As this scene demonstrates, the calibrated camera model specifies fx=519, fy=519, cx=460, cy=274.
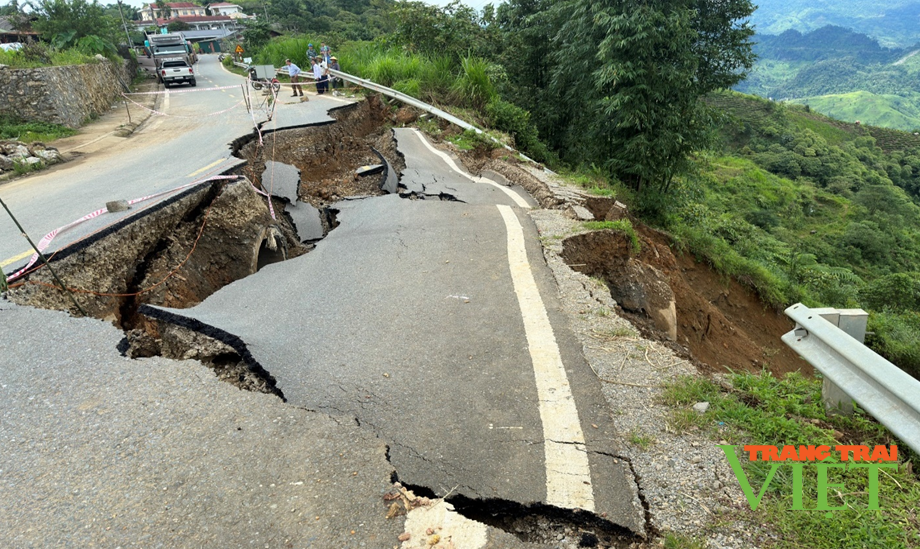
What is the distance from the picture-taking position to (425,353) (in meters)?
3.57

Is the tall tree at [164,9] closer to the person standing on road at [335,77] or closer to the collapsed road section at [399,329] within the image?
the person standing on road at [335,77]

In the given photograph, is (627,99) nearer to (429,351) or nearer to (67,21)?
(429,351)

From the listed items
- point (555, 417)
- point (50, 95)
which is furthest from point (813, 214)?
point (555, 417)

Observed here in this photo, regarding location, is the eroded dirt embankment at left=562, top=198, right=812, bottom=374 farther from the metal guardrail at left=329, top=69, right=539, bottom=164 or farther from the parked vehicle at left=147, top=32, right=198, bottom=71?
the parked vehicle at left=147, top=32, right=198, bottom=71

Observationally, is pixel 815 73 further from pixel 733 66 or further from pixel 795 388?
pixel 795 388

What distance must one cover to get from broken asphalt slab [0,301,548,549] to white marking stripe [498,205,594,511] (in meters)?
0.38

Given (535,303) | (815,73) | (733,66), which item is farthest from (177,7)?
(815,73)

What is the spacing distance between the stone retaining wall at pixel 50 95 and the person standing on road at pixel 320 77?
6.78 meters

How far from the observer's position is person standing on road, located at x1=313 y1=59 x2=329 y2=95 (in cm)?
1752

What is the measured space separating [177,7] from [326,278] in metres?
105

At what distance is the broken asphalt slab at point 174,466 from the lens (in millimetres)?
2164

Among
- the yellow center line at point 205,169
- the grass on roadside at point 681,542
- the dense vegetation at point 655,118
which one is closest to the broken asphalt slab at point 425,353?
the grass on roadside at point 681,542

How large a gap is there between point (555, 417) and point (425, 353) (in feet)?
3.53

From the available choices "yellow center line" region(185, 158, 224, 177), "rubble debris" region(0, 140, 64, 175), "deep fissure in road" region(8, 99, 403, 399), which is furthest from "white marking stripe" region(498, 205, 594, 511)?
"rubble debris" region(0, 140, 64, 175)
